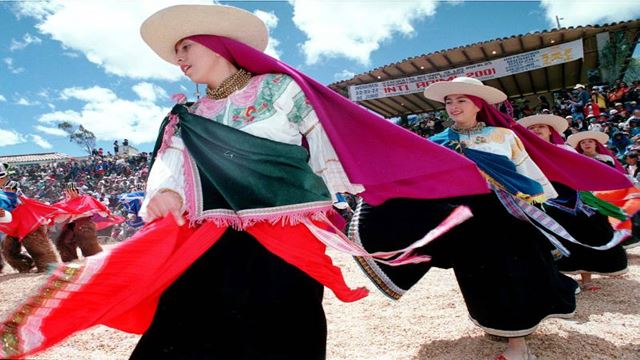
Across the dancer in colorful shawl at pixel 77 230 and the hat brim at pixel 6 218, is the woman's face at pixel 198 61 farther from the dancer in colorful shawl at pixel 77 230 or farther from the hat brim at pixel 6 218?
the dancer in colorful shawl at pixel 77 230

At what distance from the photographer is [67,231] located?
845 centimetres

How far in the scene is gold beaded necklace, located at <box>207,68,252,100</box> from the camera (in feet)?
6.50

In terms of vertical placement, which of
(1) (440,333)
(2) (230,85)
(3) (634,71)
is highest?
(3) (634,71)

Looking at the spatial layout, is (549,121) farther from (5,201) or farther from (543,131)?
(5,201)

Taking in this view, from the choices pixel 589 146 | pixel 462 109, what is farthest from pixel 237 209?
pixel 589 146

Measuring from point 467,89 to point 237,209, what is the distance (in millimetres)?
2235

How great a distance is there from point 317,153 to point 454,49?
13.1m

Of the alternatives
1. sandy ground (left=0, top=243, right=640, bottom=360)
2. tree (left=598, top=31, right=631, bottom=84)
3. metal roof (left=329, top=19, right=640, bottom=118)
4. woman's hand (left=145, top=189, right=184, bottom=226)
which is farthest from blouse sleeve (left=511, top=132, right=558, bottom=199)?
tree (left=598, top=31, right=631, bottom=84)

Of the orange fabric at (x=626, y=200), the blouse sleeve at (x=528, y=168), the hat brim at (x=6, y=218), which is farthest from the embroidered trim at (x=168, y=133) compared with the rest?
the hat brim at (x=6, y=218)

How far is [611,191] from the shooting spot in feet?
15.1

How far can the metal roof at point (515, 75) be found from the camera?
12.7 metres

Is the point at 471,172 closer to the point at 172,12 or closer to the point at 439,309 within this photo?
the point at 172,12

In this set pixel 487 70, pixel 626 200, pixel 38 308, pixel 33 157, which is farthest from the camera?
pixel 33 157

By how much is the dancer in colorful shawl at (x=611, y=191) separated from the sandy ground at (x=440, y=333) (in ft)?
2.47
